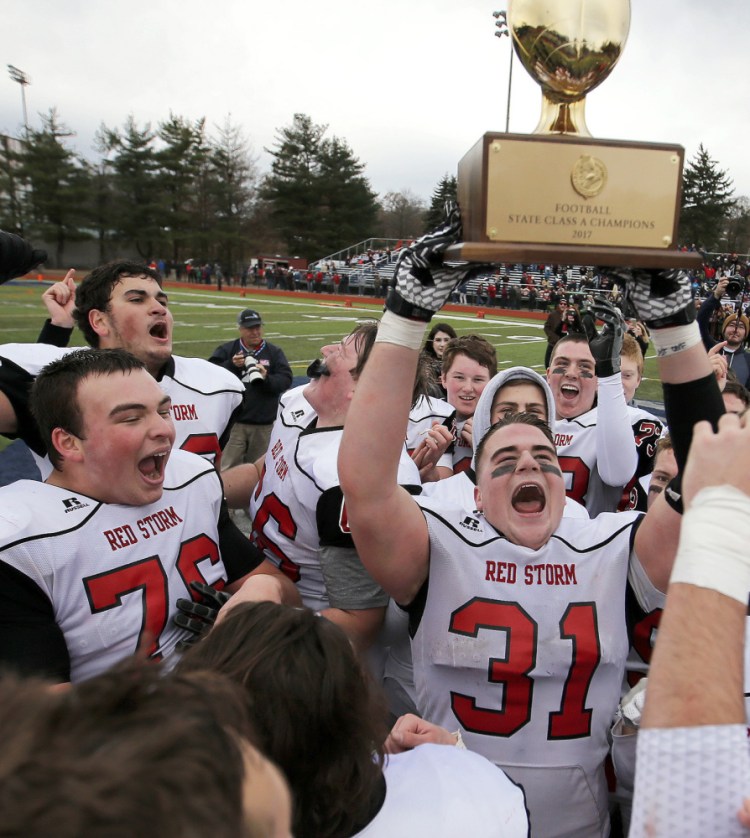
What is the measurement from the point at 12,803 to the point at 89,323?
9.18 ft

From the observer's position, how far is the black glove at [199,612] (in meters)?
1.86

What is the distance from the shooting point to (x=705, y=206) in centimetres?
4772

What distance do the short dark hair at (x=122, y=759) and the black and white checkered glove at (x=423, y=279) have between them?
1.00m

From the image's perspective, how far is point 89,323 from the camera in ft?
9.96

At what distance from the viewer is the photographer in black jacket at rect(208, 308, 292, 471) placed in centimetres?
620

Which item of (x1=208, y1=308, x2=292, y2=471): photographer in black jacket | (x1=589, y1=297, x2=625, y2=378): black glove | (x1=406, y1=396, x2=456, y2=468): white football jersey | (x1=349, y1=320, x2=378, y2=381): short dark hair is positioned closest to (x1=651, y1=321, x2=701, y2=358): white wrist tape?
(x1=589, y1=297, x2=625, y2=378): black glove

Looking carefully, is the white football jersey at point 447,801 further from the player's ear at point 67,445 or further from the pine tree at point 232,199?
the pine tree at point 232,199

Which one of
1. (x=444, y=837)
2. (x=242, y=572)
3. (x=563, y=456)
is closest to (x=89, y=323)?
(x=242, y=572)

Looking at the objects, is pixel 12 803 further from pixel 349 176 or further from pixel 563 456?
pixel 349 176

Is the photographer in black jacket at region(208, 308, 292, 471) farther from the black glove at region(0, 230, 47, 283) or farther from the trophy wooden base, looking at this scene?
the trophy wooden base

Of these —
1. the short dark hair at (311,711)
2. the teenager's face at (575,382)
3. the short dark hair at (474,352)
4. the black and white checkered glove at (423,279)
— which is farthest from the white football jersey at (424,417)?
the short dark hair at (311,711)

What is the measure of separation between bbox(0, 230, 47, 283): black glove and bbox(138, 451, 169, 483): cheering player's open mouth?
88 centimetres

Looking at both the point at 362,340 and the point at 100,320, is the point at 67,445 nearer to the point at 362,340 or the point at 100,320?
the point at 362,340

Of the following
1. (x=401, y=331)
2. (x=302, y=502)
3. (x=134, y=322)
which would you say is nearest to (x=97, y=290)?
(x=134, y=322)
